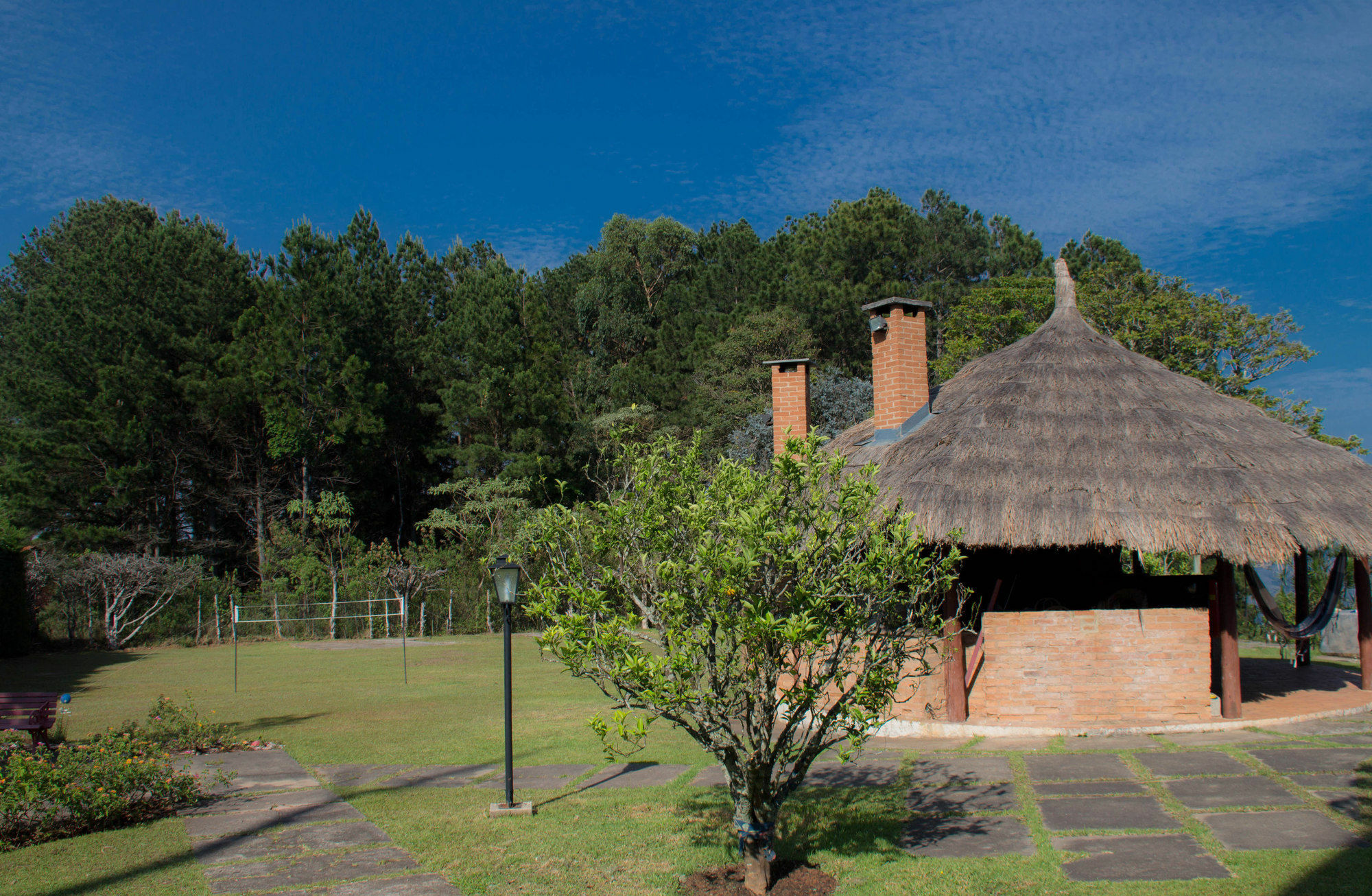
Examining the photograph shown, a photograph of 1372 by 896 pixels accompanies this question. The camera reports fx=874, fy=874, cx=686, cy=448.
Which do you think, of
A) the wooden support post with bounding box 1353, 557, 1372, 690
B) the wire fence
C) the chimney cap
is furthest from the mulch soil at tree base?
the wire fence

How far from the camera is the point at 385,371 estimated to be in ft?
109

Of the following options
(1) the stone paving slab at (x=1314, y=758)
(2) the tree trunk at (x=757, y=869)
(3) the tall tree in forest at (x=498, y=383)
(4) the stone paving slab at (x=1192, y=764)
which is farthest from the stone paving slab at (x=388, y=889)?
(3) the tall tree in forest at (x=498, y=383)

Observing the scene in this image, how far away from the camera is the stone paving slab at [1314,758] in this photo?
6.77 m

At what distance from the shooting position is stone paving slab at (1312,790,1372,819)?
5582 millimetres

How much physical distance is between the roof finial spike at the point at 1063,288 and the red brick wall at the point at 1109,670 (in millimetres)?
5157

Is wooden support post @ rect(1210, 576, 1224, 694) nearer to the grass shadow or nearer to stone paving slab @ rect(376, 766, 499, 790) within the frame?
stone paving slab @ rect(376, 766, 499, 790)

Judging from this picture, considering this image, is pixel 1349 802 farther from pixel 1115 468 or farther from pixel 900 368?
pixel 900 368

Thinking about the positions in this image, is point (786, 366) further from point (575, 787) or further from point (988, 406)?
point (575, 787)

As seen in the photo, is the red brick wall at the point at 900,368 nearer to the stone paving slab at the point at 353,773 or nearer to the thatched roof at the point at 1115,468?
the thatched roof at the point at 1115,468

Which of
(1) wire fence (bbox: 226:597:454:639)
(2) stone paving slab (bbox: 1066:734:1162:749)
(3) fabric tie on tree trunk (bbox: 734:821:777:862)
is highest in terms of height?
(3) fabric tie on tree trunk (bbox: 734:821:777:862)

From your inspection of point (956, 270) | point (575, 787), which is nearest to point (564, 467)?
point (956, 270)

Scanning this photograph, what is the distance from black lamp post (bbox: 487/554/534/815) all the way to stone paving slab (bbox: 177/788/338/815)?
1.45 m

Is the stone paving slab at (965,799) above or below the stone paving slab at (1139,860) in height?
below

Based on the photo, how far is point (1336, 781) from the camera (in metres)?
6.37
